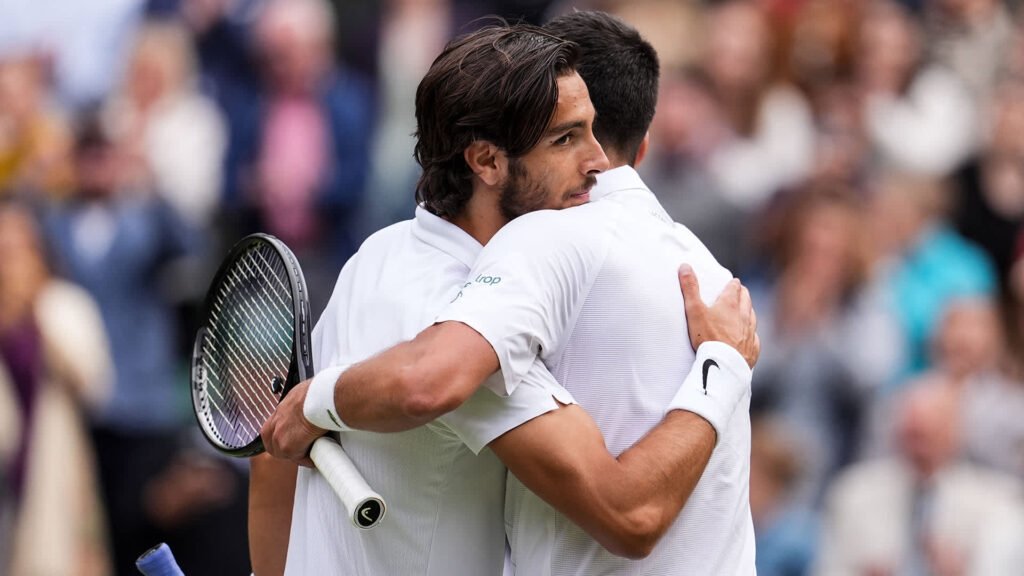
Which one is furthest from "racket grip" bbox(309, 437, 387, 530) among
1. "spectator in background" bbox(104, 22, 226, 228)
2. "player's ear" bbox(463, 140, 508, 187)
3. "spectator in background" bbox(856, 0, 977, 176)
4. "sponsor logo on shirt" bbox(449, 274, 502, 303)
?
"spectator in background" bbox(104, 22, 226, 228)

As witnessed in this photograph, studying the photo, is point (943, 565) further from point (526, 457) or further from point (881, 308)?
point (526, 457)

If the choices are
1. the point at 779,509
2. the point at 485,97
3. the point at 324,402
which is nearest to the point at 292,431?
the point at 324,402

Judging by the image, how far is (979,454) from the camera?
7859mm

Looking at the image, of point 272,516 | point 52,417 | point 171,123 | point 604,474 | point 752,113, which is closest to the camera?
point 604,474

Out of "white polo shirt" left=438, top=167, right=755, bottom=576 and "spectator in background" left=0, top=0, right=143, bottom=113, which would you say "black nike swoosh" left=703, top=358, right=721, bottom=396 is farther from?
"spectator in background" left=0, top=0, right=143, bottom=113

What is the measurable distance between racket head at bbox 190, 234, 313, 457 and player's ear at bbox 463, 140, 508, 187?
0.47 meters

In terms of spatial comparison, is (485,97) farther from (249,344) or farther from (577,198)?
(249,344)

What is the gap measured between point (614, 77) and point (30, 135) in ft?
22.9

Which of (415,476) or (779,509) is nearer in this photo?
(415,476)

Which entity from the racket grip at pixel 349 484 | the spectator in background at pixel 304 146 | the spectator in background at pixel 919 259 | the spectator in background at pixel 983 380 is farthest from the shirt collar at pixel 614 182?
the spectator in background at pixel 304 146

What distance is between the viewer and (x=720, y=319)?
3.12 m

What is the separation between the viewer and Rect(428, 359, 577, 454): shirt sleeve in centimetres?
284

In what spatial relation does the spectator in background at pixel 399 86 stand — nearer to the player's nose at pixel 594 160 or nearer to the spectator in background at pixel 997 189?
the spectator in background at pixel 997 189

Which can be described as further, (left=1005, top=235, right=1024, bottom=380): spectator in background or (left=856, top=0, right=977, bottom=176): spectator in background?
(left=856, top=0, right=977, bottom=176): spectator in background
